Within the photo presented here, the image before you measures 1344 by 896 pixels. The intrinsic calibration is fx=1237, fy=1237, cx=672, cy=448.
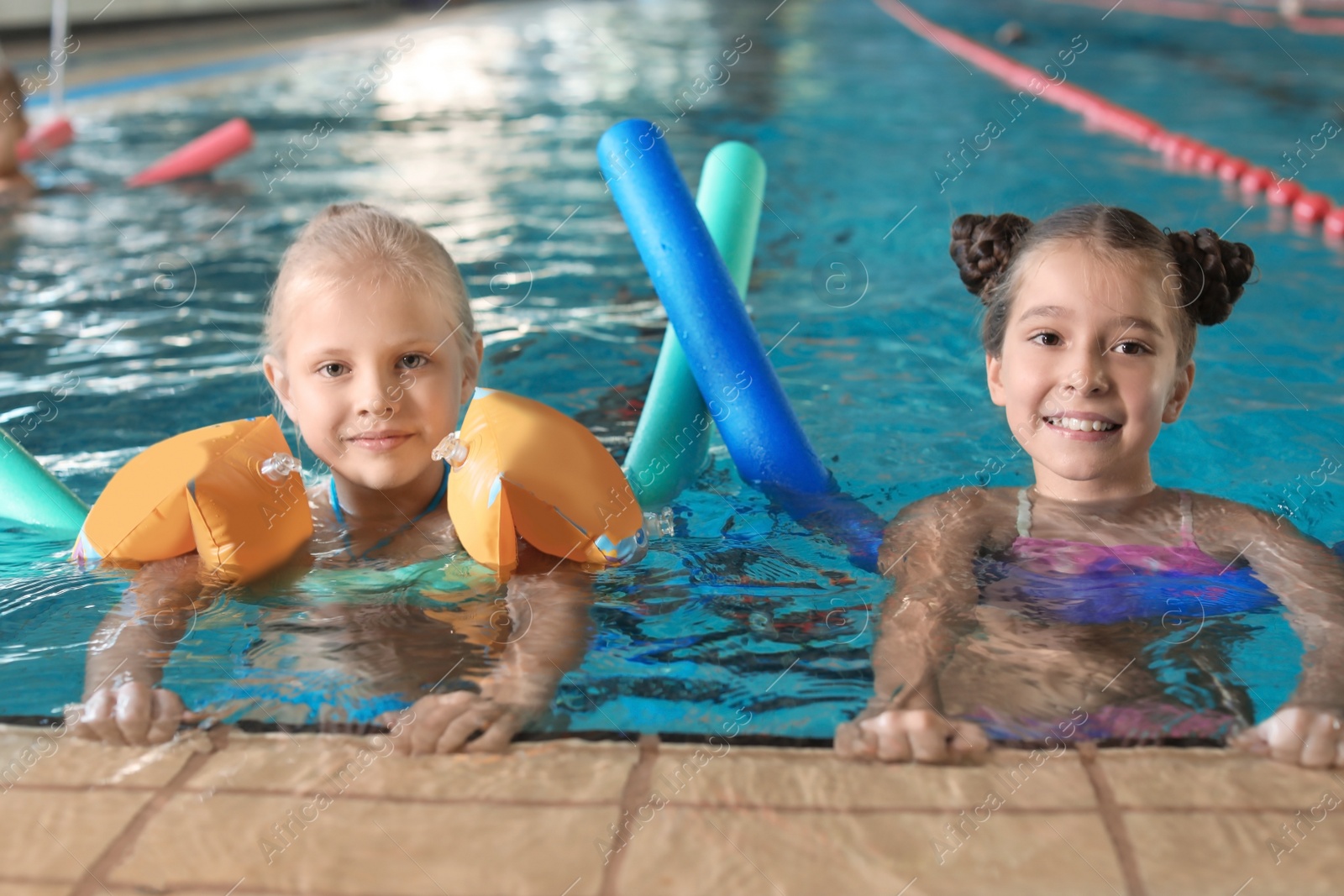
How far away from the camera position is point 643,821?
1.55 metres

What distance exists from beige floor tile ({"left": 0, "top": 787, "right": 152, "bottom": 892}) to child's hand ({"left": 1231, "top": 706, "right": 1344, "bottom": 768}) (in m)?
1.49

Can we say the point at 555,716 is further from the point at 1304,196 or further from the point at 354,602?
the point at 1304,196

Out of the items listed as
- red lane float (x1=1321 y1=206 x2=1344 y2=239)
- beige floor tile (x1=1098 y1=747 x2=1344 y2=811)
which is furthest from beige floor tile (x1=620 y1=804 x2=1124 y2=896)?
red lane float (x1=1321 y1=206 x2=1344 y2=239)

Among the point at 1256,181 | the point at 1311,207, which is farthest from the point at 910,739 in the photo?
the point at 1256,181

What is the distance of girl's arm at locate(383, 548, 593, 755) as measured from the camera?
1.73 meters

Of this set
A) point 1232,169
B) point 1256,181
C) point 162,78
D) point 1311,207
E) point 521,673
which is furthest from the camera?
point 162,78

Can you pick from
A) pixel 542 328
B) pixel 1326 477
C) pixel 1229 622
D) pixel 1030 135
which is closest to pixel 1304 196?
pixel 1030 135

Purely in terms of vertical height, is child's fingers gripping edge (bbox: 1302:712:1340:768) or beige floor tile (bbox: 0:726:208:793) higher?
beige floor tile (bbox: 0:726:208:793)

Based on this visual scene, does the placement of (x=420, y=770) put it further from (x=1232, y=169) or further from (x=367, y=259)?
(x=1232, y=169)

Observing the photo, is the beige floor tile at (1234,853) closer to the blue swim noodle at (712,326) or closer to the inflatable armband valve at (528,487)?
the inflatable armband valve at (528,487)

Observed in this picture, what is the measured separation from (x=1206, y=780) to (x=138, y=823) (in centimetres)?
137

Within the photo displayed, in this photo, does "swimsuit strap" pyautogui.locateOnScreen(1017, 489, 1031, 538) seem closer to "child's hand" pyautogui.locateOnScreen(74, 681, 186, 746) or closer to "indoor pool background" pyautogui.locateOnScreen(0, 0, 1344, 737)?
"indoor pool background" pyautogui.locateOnScreen(0, 0, 1344, 737)

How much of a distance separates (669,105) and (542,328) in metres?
5.68

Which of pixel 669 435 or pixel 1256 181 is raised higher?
pixel 1256 181
